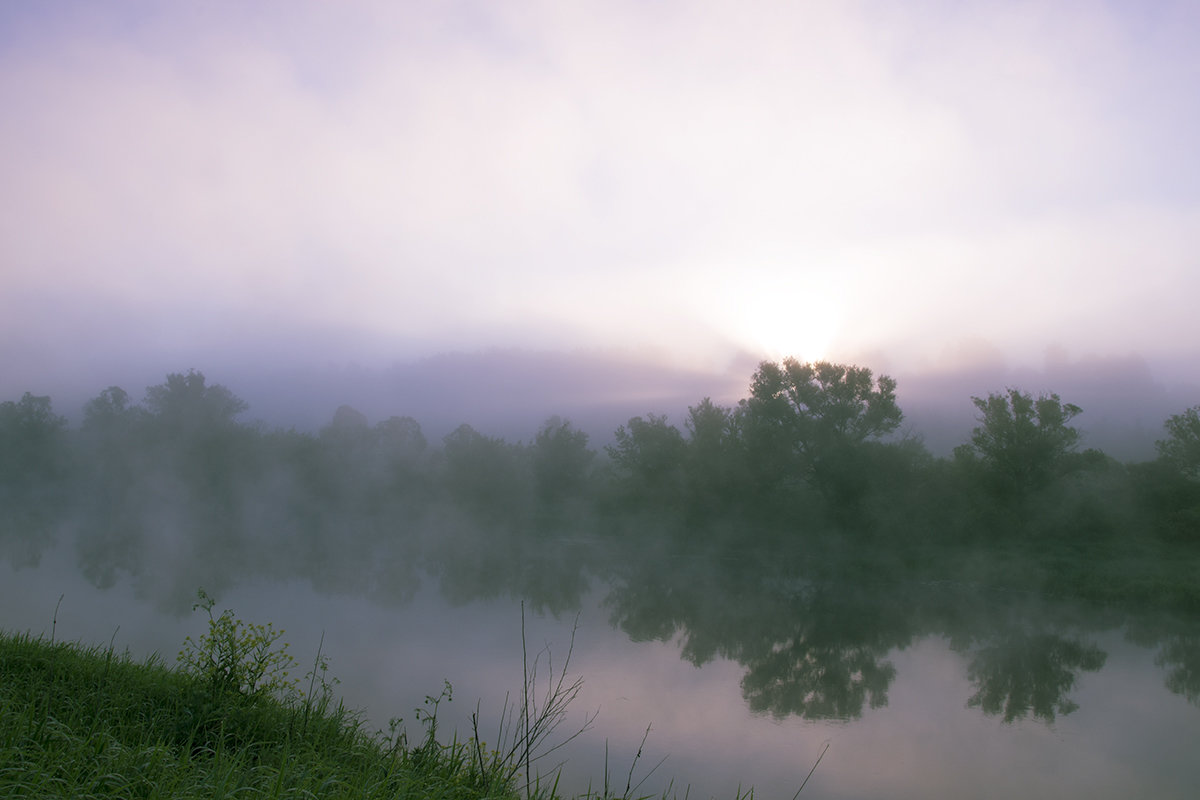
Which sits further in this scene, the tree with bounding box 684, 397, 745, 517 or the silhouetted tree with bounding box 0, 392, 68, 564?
the silhouetted tree with bounding box 0, 392, 68, 564

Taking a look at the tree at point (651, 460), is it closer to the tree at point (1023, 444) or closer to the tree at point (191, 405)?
the tree at point (1023, 444)

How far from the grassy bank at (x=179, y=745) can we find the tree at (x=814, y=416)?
22.7 m

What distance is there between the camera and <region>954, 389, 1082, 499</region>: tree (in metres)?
22.8

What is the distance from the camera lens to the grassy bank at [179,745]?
2971 mm

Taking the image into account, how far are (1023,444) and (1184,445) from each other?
167 inches

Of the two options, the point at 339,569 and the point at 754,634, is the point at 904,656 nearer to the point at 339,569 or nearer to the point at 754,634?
the point at 754,634

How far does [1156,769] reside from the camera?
809 cm

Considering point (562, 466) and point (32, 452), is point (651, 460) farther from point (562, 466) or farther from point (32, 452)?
point (32, 452)

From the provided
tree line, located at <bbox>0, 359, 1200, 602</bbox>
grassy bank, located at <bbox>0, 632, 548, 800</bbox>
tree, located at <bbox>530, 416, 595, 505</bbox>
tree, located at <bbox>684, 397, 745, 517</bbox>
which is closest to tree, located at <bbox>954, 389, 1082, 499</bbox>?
tree line, located at <bbox>0, 359, 1200, 602</bbox>

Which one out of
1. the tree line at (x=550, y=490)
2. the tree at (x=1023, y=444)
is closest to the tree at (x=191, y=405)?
the tree line at (x=550, y=490)

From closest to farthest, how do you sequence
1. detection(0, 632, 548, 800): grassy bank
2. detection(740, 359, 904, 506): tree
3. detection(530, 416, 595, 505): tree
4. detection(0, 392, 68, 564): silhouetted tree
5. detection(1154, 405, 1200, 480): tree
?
detection(0, 632, 548, 800): grassy bank < detection(1154, 405, 1200, 480): tree < detection(740, 359, 904, 506): tree < detection(530, 416, 595, 505): tree < detection(0, 392, 68, 564): silhouetted tree

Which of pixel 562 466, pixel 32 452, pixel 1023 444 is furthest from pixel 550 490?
pixel 32 452

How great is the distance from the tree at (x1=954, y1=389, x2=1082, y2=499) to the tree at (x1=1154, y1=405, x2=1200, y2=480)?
2385mm

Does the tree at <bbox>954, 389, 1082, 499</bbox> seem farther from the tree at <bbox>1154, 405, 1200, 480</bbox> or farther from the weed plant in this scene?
the weed plant
